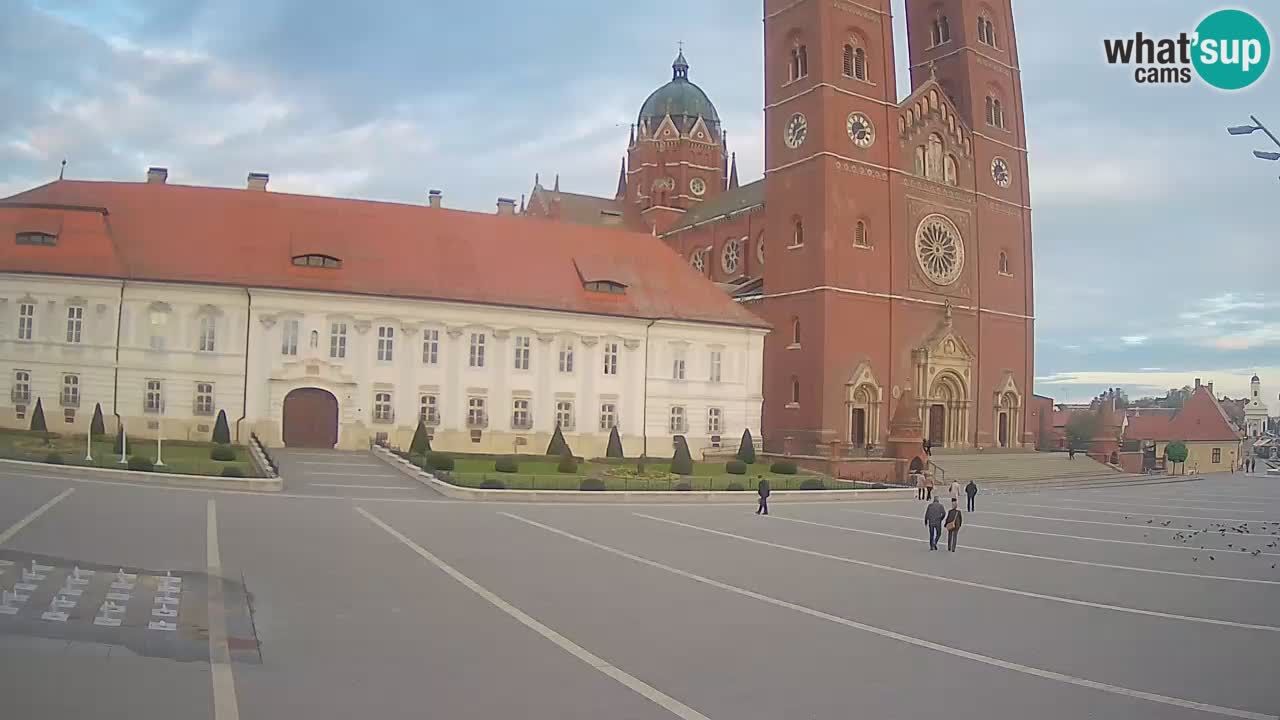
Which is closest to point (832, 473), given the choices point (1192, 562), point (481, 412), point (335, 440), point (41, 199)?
point (481, 412)

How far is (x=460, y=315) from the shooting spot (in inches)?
1790

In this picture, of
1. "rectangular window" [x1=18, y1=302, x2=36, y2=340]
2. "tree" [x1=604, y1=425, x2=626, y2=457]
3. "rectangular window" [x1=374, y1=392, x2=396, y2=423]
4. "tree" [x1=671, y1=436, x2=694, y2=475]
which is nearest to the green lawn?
"rectangular window" [x1=18, y1=302, x2=36, y2=340]

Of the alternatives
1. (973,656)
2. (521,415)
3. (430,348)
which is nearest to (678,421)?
(521,415)

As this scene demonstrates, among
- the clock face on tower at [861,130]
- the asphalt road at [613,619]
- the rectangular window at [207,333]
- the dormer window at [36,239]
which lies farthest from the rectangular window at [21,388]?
the clock face on tower at [861,130]

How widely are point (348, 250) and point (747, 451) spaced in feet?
65.8

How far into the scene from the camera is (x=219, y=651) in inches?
416

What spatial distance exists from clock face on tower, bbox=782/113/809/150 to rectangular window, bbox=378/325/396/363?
945 inches

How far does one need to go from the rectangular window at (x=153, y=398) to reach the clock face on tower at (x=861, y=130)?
35291 mm

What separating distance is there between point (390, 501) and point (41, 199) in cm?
2688

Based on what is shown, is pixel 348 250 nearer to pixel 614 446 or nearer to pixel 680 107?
pixel 614 446

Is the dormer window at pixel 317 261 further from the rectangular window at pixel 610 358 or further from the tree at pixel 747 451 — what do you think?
the tree at pixel 747 451

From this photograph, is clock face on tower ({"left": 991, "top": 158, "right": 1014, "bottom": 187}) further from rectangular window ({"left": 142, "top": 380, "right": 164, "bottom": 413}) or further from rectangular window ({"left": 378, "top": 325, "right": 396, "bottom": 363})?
rectangular window ({"left": 142, "top": 380, "right": 164, "bottom": 413})

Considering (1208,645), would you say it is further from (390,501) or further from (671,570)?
(390,501)

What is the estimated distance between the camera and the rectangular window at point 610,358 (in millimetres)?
47812
